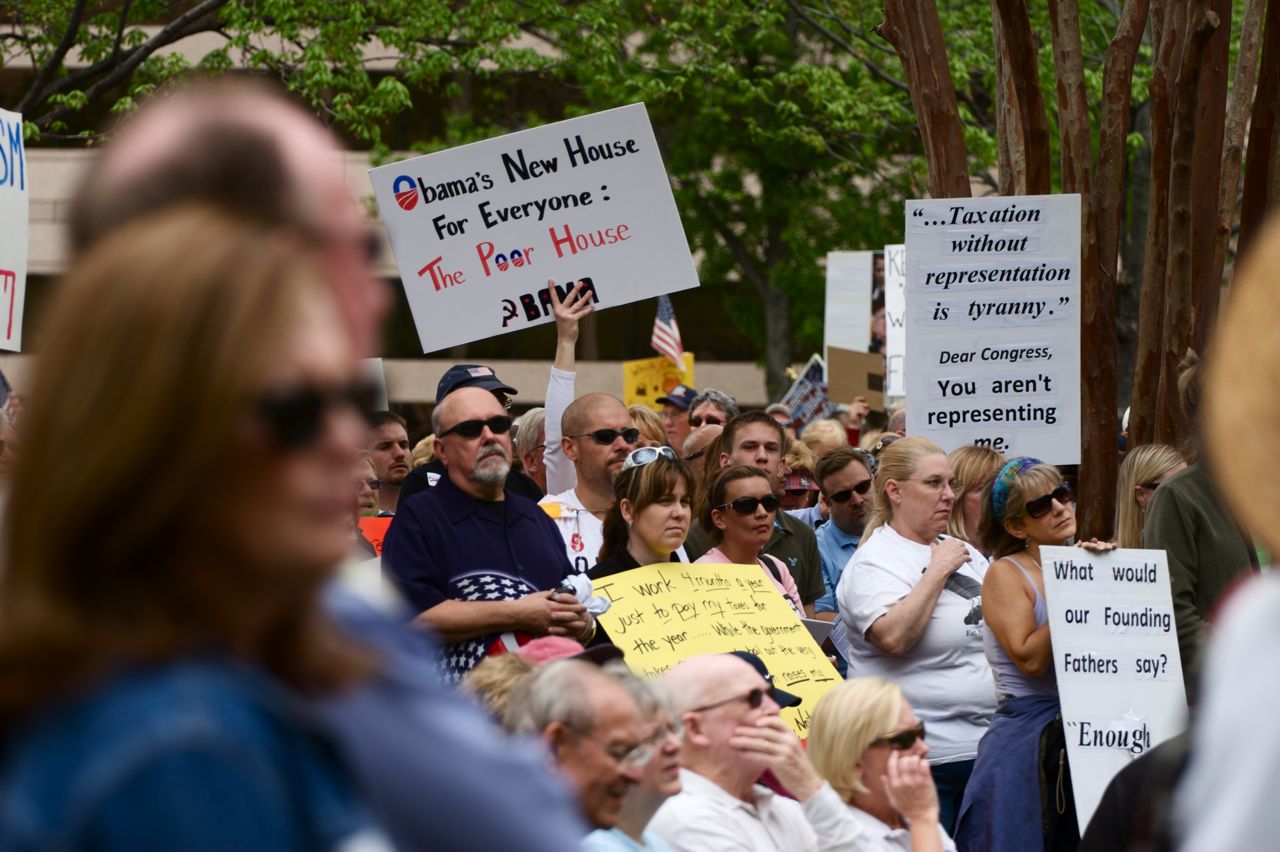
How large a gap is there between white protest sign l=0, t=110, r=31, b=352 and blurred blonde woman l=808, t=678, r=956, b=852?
17.1 feet

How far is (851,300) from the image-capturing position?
17172 mm

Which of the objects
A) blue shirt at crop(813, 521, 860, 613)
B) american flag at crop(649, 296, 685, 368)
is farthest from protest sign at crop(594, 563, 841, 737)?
american flag at crop(649, 296, 685, 368)

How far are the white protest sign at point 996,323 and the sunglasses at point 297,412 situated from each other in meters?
6.78

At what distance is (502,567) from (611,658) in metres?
1.37

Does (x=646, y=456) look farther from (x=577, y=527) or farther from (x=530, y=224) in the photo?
(x=530, y=224)

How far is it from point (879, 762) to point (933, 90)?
16.1 feet

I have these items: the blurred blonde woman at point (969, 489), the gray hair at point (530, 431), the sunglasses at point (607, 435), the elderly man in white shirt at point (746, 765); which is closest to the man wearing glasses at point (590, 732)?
the elderly man in white shirt at point (746, 765)

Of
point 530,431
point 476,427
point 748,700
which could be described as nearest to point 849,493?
point 530,431

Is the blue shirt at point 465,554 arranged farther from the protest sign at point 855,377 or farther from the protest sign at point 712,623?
the protest sign at point 855,377

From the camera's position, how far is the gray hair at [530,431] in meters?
8.91

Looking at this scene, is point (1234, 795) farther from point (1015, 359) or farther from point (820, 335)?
point (820, 335)

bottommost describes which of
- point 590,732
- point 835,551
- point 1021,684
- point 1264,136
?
point 1021,684

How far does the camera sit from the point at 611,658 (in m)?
4.28

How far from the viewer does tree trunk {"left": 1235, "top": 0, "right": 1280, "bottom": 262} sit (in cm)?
899
